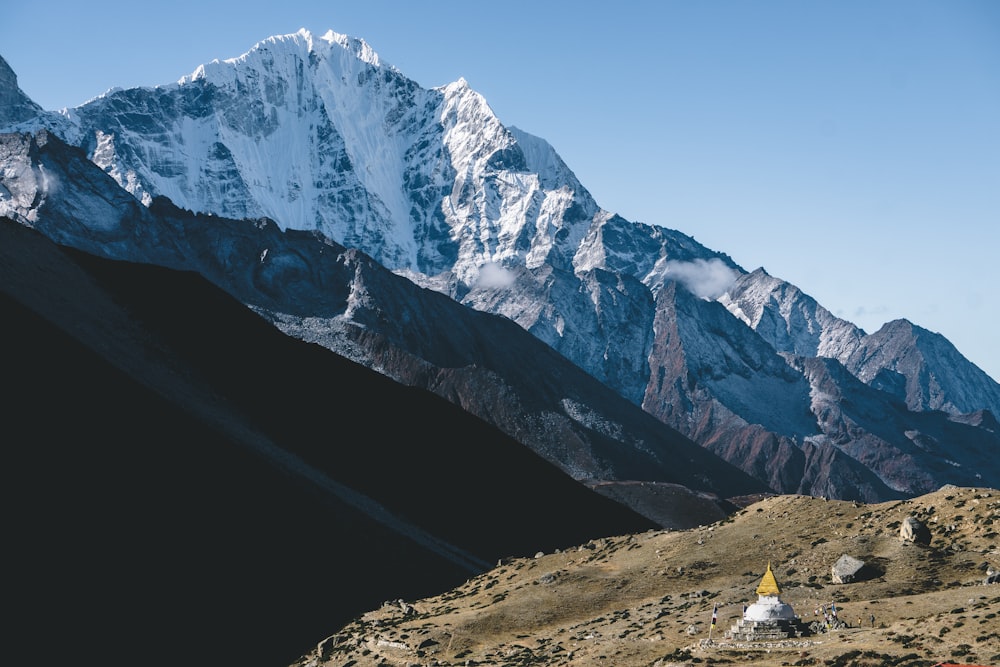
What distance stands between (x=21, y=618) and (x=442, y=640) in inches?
1545

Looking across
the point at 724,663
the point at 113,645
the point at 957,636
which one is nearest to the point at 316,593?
the point at 113,645

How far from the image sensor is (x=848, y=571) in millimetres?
70500

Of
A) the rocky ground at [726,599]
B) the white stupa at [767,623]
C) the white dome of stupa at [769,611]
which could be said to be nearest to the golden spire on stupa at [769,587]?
the white dome of stupa at [769,611]

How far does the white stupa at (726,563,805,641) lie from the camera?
60031 mm

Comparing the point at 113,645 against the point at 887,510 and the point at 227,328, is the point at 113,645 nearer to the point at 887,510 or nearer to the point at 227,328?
the point at 887,510

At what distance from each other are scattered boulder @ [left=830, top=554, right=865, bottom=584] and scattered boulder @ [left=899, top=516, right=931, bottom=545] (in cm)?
418

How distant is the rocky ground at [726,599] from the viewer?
57406mm

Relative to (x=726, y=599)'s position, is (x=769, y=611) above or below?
below

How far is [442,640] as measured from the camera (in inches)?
2889

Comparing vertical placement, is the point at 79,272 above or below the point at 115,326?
above

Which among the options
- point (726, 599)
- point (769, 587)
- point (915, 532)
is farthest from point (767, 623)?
point (915, 532)

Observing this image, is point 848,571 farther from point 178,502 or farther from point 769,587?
point 178,502

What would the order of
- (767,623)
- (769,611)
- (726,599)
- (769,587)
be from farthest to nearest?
(726,599) → (769,587) → (769,611) → (767,623)

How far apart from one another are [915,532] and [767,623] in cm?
1788
